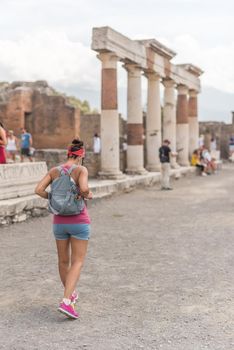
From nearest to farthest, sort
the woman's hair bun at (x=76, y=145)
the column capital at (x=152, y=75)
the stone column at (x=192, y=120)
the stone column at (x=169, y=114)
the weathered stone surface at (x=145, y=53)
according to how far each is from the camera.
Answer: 1. the woman's hair bun at (x=76, y=145)
2. the weathered stone surface at (x=145, y=53)
3. the column capital at (x=152, y=75)
4. the stone column at (x=169, y=114)
5. the stone column at (x=192, y=120)

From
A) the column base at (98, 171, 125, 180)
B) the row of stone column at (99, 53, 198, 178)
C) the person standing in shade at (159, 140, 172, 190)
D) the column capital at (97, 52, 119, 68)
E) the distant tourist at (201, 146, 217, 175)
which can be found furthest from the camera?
the distant tourist at (201, 146, 217, 175)

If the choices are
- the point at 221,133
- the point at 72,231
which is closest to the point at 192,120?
the point at 221,133

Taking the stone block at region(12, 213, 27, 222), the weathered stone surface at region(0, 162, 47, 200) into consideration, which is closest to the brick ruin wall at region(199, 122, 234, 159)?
the weathered stone surface at region(0, 162, 47, 200)

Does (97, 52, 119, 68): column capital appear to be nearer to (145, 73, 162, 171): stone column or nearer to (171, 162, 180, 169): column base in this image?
(145, 73, 162, 171): stone column

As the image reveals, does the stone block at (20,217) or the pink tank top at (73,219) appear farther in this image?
the stone block at (20,217)

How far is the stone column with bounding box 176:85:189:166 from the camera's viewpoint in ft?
79.6

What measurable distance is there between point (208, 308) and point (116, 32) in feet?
38.1

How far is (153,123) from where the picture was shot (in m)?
20.1

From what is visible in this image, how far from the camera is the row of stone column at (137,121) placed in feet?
51.2

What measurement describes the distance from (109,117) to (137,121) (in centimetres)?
229

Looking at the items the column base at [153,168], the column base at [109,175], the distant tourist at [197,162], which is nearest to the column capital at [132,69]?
the column base at [109,175]

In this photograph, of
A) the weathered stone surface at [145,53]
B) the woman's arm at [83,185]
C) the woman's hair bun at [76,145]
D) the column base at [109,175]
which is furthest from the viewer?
the column base at [109,175]

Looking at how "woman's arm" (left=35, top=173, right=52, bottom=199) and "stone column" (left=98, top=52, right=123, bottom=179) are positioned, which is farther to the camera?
"stone column" (left=98, top=52, right=123, bottom=179)

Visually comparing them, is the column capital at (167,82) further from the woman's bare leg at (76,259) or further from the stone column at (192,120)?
the woman's bare leg at (76,259)
